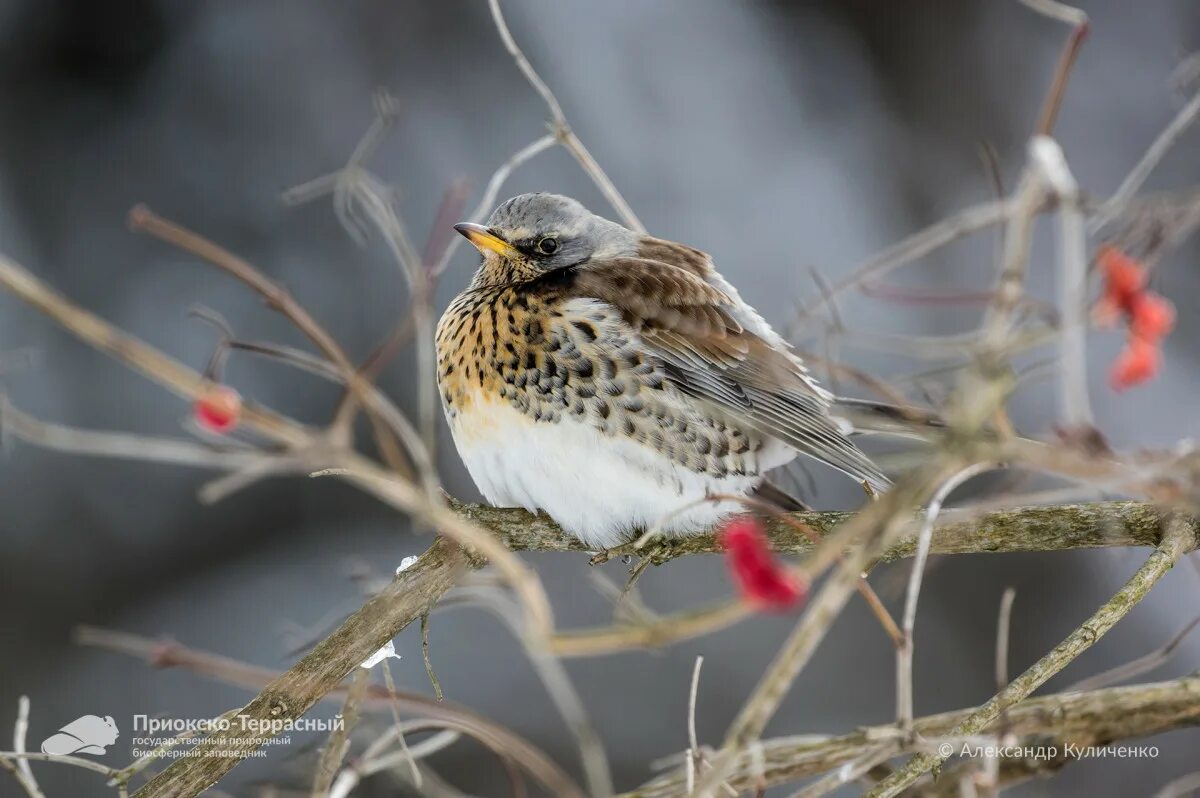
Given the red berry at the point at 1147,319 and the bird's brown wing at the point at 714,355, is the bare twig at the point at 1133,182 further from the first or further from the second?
the bird's brown wing at the point at 714,355

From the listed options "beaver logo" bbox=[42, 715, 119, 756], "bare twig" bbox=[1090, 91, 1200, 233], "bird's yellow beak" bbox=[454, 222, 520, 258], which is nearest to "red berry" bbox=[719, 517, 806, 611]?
"bare twig" bbox=[1090, 91, 1200, 233]

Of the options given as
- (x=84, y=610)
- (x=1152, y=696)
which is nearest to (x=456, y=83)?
(x=84, y=610)

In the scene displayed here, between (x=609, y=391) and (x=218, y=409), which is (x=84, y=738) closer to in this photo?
(x=609, y=391)

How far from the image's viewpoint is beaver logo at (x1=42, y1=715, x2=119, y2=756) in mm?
2777

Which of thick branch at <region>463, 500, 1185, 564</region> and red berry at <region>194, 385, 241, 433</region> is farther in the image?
thick branch at <region>463, 500, 1185, 564</region>

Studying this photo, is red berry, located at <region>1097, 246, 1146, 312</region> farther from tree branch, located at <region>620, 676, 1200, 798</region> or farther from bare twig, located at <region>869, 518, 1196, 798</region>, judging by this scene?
tree branch, located at <region>620, 676, 1200, 798</region>

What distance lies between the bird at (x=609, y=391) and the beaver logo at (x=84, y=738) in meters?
1.12

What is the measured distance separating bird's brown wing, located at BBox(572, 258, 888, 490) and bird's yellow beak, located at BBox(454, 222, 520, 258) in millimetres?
170

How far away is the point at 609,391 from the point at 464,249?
2.18 m

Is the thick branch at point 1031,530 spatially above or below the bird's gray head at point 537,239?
below

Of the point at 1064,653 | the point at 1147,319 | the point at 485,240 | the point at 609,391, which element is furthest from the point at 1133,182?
the point at 485,240

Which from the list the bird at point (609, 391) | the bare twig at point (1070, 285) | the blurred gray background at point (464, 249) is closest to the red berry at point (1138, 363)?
the bare twig at point (1070, 285)

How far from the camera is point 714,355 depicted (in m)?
2.65

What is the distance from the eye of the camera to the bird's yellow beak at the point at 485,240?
2578 millimetres
